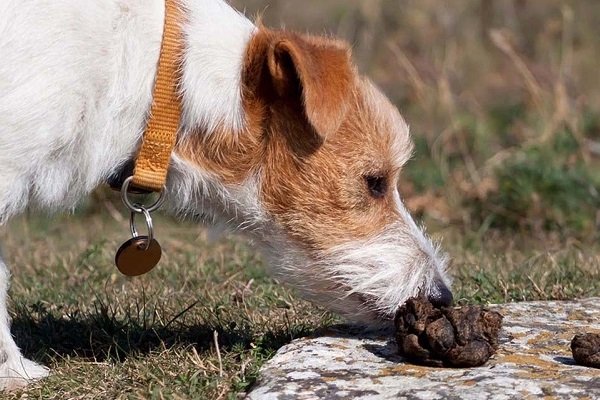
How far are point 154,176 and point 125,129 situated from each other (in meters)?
0.20

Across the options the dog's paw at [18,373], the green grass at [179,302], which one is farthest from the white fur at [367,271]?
the dog's paw at [18,373]

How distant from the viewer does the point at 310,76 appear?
373 cm

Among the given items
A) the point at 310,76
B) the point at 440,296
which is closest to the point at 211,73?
the point at 310,76

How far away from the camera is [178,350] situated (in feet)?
13.3

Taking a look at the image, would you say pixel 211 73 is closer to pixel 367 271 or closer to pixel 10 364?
pixel 367 271

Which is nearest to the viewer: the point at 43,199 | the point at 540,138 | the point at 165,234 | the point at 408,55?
the point at 43,199

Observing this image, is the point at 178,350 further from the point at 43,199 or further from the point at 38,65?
the point at 38,65

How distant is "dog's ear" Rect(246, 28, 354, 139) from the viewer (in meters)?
3.72

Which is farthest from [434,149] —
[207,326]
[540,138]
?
[207,326]

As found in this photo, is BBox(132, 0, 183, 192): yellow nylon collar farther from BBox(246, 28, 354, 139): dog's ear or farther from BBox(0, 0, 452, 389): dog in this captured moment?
BBox(246, 28, 354, 139): dog's ear

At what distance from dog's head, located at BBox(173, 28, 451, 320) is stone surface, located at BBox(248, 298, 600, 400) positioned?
9.4 inches

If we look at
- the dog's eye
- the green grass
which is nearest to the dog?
the dog's eye

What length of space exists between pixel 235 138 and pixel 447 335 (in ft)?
3.55

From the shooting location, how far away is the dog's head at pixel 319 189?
3.98 metres
